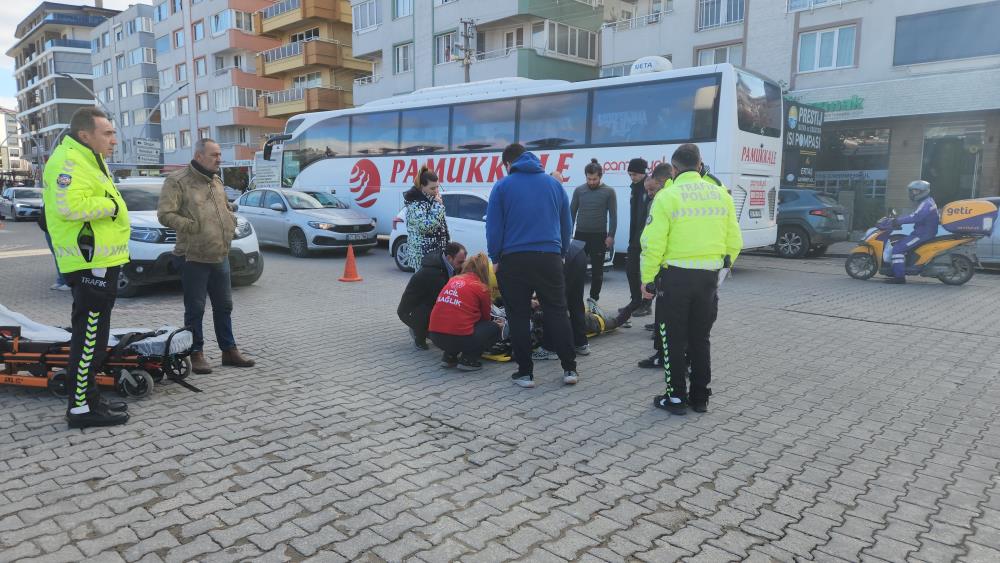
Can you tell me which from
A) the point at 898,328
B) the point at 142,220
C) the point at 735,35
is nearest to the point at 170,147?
the point at 735,35

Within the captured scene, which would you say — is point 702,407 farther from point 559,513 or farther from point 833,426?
point 559,513

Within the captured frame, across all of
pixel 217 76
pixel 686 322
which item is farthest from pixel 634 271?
pixel 217 76

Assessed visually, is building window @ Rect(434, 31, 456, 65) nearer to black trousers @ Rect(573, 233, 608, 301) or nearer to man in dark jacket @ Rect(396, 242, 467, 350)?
black trousers @ Rect(573, 233, 608, 301)

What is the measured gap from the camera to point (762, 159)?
38.8 feet

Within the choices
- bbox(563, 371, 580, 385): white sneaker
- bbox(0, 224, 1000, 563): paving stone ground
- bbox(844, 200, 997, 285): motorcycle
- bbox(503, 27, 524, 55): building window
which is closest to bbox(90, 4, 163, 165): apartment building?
bbox(503, 27, 524, 55): building window

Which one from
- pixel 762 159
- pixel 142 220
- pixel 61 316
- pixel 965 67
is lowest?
pixel 61 316

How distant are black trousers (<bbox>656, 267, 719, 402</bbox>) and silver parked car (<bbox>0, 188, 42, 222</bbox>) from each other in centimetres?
3088

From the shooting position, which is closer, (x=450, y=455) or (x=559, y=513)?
(x=559, y=513)

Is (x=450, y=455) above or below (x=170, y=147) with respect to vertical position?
below

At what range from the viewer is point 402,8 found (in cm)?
3425

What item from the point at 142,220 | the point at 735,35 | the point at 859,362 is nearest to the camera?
the point at 859,362

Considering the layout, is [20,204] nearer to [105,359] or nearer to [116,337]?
[116,337]

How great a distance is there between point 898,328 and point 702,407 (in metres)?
4.12

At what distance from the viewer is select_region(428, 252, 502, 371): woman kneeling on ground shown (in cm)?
529
